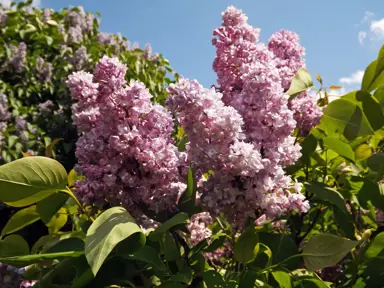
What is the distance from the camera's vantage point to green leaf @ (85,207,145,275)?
705mm

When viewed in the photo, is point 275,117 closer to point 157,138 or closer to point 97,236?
point 157,138

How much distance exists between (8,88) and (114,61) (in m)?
3.94

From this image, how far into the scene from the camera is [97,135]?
3.13 feet

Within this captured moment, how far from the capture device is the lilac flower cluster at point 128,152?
92cm

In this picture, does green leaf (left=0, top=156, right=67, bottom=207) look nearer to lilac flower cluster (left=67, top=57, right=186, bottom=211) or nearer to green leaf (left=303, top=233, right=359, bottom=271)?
lilac flower cluster (left=67, top=57, right=186, bottom=211)

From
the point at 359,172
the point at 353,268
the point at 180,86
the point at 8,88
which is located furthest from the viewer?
the point at 8,88

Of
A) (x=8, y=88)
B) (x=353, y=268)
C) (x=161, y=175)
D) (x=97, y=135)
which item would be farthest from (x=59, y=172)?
(x=8, y=88)

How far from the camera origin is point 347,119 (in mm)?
1154

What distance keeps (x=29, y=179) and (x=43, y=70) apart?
13.6 feet

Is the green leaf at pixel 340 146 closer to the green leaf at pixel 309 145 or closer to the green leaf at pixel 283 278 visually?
the green leaf at pixel 309 145

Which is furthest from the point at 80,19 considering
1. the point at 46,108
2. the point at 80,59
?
the point at 46,108

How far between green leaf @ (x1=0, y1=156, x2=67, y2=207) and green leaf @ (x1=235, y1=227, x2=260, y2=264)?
15.4 inches

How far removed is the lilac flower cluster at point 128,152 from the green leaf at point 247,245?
0.16m

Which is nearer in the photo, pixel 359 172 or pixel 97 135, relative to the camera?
pixel 97 135
